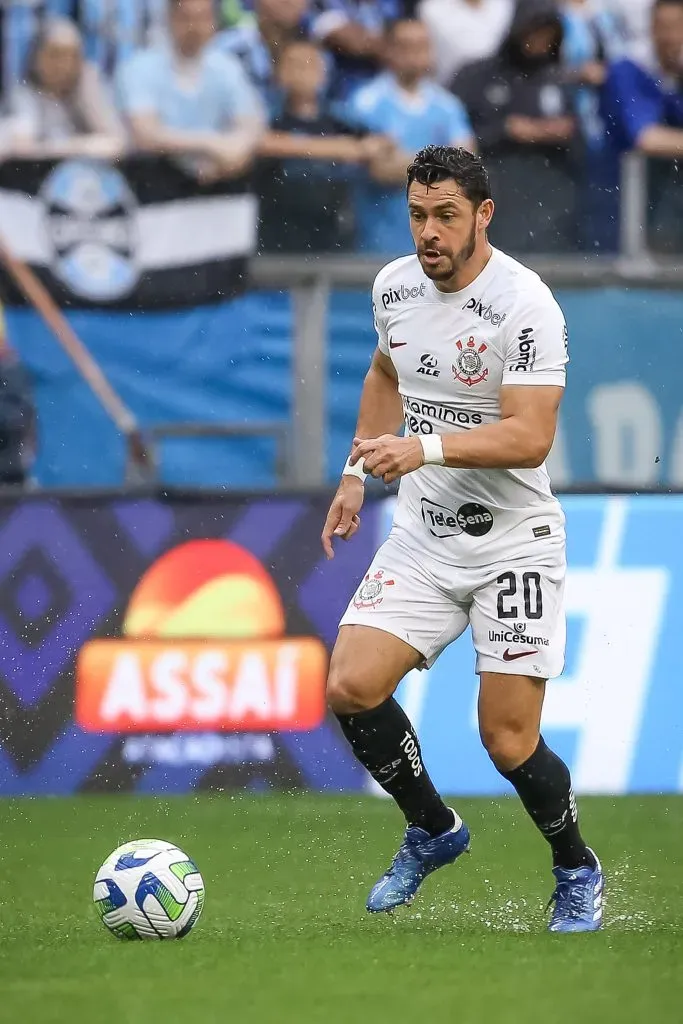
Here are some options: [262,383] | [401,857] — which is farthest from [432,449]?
[262,383]

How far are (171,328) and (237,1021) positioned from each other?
6783 millimetres

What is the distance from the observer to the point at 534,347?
5402 millimetres

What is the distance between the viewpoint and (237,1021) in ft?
13.2

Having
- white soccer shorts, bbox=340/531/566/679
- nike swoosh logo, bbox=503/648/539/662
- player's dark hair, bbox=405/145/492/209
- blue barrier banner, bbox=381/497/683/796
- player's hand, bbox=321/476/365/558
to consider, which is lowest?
blue barrier banner, bbox=381/497/683/796

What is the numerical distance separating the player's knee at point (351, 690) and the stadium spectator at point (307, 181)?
18.1 ft

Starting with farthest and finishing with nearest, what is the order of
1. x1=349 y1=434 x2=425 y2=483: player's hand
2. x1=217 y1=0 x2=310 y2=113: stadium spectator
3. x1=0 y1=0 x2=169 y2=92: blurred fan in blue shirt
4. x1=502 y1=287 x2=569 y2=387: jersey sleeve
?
x1=217 y1=0 x2=310 y2=113: stadium spectator → x1=0 y1=0 x2=169 y2=92: blurred fan in blue shirt → x1=502 y1=287 x2=569 y2=387: jersey sleeve → x1=349 y1=434 x2=425 y2=483: player's hand

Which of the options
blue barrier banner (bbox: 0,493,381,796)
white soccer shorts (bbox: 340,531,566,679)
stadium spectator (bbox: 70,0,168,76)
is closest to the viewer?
white soccer shorts (bbox: 340,531,566,679)

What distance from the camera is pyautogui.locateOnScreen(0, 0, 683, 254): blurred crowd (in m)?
10.6

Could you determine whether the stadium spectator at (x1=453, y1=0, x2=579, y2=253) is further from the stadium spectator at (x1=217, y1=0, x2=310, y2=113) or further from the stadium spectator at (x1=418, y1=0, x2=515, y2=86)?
the stadium spectator at (x1=217, y1=0, x2=310, y2=113)

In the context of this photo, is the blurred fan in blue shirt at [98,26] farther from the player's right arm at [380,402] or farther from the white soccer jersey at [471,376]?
the white soccer jersey at [471,376]

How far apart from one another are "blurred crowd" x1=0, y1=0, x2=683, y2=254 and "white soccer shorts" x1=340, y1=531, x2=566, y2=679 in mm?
5303

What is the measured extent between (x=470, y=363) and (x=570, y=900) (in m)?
1.79

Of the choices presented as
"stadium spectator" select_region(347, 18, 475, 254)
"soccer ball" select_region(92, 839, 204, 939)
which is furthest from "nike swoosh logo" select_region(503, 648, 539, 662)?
"stadium spectator" select_region(347, 18, 475, 254)

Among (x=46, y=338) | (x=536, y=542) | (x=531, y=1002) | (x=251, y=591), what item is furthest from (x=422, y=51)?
(x=531, y=1002)
